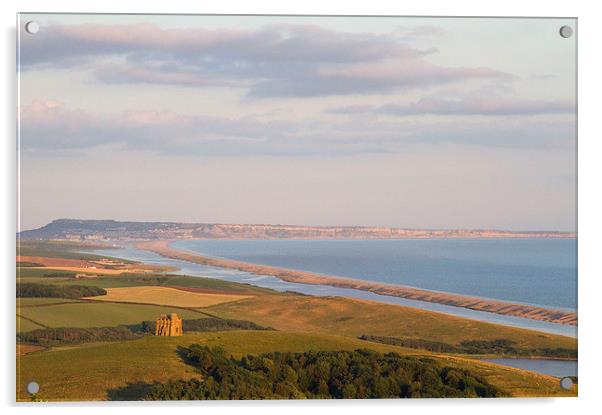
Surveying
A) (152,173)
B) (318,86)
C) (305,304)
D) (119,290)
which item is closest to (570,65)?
(318,86)

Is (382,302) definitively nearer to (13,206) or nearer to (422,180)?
(422,180)

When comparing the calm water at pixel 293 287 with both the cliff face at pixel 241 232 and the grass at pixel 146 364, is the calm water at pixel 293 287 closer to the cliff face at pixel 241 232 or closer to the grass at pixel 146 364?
the cliff face at pixel 241 232

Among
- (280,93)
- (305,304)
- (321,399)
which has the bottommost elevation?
(321,399)

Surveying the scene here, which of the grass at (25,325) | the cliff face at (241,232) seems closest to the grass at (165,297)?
the cliff face at (241,232)

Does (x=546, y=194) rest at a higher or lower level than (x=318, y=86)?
lower

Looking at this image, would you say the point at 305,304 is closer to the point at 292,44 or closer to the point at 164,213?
the point at 164,213

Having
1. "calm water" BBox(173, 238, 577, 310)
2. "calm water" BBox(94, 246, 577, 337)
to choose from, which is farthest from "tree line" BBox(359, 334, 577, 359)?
"calm water" BBox(173, 238, 577, 310)
